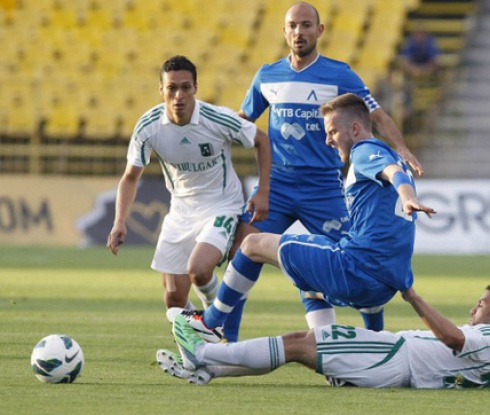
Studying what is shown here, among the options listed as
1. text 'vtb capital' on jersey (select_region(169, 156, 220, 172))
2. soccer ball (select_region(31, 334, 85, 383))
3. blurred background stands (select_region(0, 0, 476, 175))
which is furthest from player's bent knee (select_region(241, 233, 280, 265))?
blurred background stands (select_region(0, 0, 476, 175))

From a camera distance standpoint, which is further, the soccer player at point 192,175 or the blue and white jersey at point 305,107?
the blue and white jersey at point 305,107

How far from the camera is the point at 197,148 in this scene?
28.5 feet

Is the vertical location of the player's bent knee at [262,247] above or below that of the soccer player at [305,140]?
below

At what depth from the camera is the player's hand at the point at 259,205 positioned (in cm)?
836

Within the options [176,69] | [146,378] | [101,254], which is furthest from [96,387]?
[101,254]

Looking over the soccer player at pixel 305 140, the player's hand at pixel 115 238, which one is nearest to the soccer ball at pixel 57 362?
the player's hand at pixel 115 238

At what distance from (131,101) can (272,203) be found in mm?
14574

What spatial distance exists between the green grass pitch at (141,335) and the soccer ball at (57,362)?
0.07m

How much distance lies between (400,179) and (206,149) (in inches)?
102

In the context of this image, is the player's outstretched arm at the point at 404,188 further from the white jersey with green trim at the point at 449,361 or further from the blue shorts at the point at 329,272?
the white jersey with green trim at the point at 449,361

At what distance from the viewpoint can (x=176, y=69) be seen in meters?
8.27

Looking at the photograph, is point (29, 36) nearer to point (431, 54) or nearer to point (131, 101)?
point (131, 101)

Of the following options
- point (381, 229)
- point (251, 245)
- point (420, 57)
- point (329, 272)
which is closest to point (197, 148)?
point (251, 245)

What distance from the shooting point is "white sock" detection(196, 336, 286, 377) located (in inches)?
263
